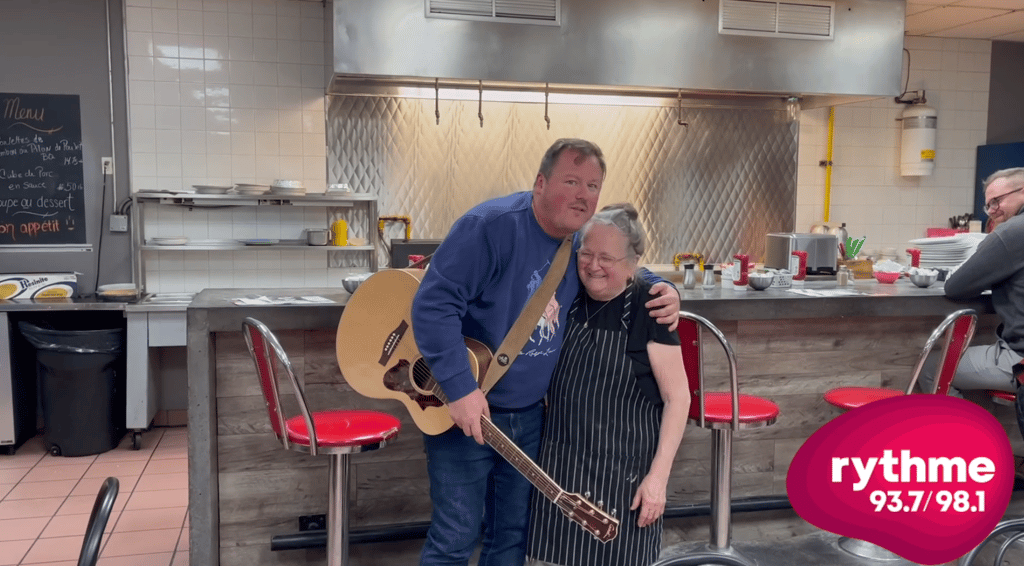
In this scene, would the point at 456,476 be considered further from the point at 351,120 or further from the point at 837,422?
the point at 351,120

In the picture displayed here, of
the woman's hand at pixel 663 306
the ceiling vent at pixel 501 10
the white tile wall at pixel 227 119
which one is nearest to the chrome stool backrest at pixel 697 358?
the woman's hand at pixel 663 306

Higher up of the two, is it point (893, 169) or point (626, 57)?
point (626, 57)

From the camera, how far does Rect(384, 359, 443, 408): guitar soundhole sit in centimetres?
228

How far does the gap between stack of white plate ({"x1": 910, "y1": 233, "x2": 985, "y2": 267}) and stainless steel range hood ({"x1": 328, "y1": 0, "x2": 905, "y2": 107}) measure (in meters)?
1.32

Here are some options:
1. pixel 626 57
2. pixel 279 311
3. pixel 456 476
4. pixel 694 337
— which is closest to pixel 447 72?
pixel 626 57

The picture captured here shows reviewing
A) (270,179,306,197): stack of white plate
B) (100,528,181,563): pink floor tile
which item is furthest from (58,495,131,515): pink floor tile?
(270,179,306,197): stack of white plate

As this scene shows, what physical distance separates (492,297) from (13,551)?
2.68 meters

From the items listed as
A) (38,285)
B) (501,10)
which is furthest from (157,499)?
(501,10)

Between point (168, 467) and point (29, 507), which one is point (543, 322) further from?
point (168, 467)

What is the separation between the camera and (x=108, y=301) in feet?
16.4

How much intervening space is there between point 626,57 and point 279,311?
9.16 ft

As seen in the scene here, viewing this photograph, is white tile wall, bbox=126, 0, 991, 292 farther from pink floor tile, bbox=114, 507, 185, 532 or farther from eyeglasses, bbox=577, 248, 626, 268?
eyeglasses, bbox=577, 248, 626, 268

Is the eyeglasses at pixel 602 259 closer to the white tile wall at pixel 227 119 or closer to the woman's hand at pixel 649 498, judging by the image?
the woman's hand at pixel 649 498

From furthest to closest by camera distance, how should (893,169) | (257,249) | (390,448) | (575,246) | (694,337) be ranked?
(893,169), (257,249), (390,448), (694,337), (575,246)
